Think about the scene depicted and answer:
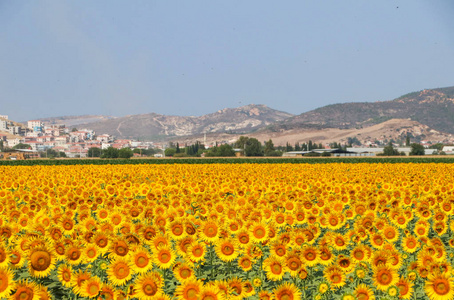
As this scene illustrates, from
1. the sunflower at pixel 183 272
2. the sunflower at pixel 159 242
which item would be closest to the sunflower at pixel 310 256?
the sunflower at pixel 183 272

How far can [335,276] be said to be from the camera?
253 inches

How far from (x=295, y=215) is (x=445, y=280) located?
409 centimetres

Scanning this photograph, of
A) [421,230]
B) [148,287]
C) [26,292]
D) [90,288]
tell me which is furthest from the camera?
[421,230]

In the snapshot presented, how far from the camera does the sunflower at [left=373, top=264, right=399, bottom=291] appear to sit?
5973mm

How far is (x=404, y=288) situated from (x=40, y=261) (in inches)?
180

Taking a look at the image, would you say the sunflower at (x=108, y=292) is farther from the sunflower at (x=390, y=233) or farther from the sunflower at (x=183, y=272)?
the sunflower at (x=390, y=233)

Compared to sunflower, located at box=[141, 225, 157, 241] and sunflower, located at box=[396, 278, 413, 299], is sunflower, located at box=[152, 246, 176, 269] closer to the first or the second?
sunflower, located at box=[141, 225, 157, 241]

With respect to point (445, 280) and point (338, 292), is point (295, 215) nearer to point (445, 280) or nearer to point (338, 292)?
point (338, 292)

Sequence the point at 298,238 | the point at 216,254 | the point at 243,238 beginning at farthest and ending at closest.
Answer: the point at 216,254, the point at 298,238, the point at 243,238

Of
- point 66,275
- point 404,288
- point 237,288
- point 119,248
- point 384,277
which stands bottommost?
point 404,288

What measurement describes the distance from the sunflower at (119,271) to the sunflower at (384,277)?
3.10 meters

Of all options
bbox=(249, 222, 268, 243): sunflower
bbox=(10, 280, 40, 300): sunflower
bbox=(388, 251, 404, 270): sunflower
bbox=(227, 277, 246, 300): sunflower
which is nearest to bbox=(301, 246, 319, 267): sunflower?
bbox=(249, 222, 268, 243): sunflower

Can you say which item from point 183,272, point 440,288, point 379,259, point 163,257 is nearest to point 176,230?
point 163,257

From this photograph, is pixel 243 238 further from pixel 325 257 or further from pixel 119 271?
pixel 119 271
